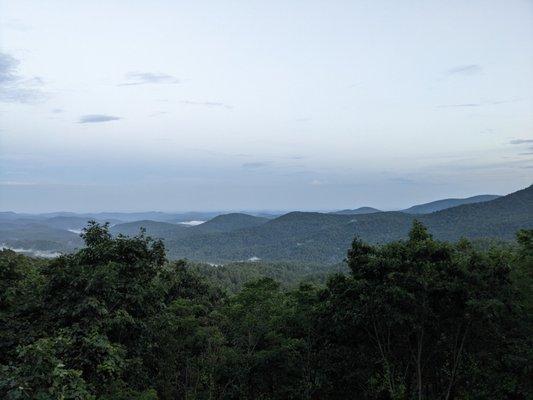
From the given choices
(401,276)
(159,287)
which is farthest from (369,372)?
(159,287)

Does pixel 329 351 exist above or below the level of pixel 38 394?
below

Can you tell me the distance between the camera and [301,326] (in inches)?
643

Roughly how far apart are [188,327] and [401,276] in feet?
28.5

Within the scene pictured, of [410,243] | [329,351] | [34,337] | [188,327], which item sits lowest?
[329,351]

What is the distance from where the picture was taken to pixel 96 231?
46.0 ft

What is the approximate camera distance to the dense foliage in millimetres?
10508

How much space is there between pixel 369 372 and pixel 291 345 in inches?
133

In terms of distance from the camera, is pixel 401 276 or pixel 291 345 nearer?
pixel 401 276

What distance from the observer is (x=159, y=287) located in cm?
1333

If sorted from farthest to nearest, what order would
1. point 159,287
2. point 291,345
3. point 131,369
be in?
point 291,345, point 159,287, point 131,369

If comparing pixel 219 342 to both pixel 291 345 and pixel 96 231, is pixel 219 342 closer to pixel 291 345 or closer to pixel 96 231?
pixel 291 345

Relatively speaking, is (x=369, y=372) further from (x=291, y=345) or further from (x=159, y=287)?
(x=159, y=287)

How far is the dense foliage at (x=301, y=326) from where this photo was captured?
10508 millimetres

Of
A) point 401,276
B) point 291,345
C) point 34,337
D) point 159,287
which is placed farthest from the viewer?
point 291,345
